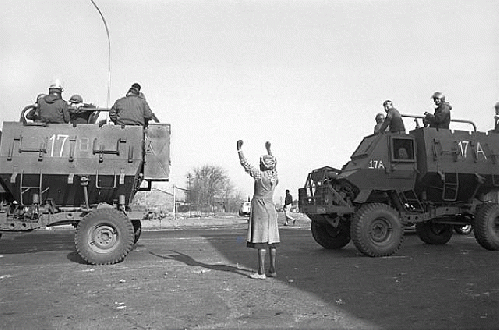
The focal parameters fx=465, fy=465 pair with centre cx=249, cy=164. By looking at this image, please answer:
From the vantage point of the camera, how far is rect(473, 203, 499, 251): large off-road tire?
9.84 meters

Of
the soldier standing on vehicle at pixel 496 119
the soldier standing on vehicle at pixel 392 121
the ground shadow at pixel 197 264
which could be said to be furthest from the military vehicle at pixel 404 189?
the ground shadow at pixel 197 264

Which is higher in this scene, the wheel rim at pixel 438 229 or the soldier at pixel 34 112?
the soldier at pixel 34 112

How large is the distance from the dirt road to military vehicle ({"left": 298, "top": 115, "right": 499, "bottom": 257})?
0.74 metres

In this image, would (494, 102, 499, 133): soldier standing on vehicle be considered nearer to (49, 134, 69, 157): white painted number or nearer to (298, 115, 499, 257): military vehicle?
(298, 115, 499, 257): military vehicle

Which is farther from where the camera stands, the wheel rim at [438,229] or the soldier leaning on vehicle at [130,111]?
the wheel rim at [438,229]

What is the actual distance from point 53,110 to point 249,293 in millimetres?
5562

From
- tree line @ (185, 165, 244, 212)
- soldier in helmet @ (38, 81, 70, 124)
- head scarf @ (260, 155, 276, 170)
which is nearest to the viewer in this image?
head scarf @ (260, 155, 276, 170)

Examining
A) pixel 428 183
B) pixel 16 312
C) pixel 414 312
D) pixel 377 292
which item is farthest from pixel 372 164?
pixel 16 312

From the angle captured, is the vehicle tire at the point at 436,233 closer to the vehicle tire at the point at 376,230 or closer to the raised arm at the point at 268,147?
the vehicle tire at the point at 376,230

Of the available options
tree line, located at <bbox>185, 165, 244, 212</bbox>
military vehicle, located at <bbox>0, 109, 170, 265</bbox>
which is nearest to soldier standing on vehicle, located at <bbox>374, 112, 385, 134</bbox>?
military vehicle, located at <bbox>0, 109, 170, 265</bbox>

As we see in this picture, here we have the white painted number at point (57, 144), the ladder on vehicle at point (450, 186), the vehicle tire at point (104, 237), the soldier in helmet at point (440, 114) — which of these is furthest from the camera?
the soldier in helmet at point (440, 114)

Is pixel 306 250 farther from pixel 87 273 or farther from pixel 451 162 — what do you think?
pixel 87 273

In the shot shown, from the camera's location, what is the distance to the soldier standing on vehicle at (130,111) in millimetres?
8898

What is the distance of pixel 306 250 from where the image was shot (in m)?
10.6
